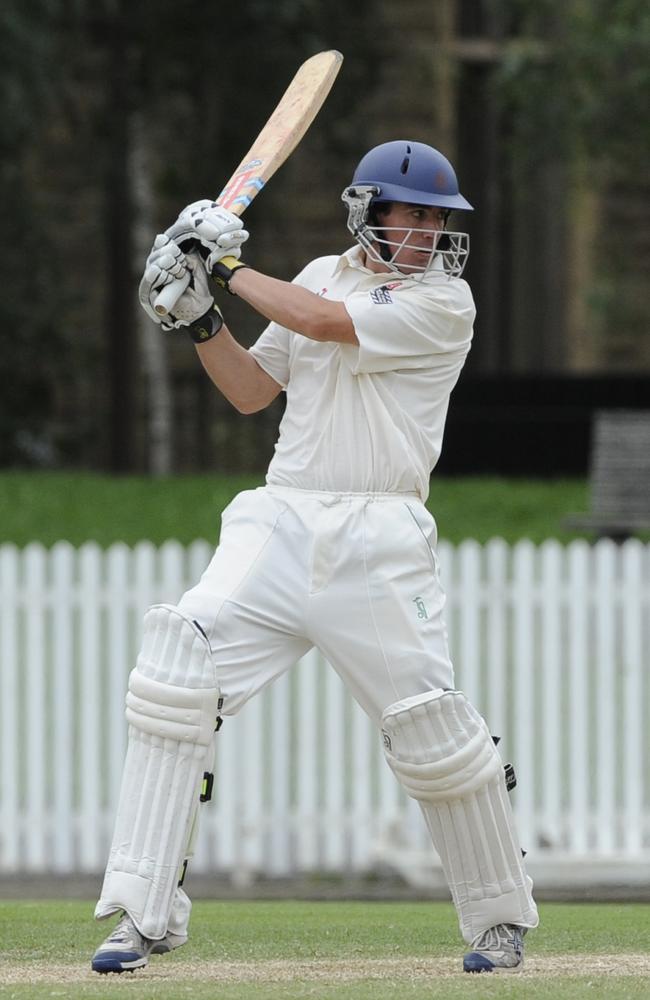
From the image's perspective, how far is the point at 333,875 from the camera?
25.9 feet

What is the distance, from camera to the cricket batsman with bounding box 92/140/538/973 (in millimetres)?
4383

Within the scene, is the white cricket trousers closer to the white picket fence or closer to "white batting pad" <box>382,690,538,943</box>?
"white batting pad" <box>382,690,538,943</box>

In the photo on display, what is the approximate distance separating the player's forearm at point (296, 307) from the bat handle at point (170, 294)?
106 mm

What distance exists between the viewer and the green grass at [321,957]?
4.08m

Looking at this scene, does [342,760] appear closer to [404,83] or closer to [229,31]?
[229,31]

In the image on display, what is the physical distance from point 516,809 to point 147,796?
12.1 feet

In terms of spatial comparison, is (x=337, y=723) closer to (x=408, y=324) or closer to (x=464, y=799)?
(x=464, y=799)

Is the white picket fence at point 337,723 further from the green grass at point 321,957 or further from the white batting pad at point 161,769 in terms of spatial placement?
the white batting pad at point 161,769

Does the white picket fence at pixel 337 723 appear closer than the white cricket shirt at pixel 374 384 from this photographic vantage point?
No

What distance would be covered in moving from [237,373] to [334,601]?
607 millimetres

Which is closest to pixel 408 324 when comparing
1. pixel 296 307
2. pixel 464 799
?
pixel 296 307

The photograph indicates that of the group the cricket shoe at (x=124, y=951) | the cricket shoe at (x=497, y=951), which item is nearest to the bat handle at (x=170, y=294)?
the cricket shoe at (x=124, y=951)

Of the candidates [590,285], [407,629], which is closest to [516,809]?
[407,629]

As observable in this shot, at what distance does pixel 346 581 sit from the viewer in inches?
175
